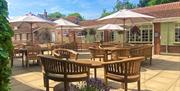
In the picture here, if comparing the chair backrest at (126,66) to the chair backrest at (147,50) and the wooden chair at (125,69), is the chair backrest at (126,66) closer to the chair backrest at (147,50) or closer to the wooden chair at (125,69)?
the wooden chair at (125,69)

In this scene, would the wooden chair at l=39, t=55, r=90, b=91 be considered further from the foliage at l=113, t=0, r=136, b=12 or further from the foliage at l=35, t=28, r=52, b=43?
the foliage at l=113, t=0, r=136, b=12

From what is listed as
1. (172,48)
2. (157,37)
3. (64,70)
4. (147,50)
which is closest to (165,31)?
(157,37)

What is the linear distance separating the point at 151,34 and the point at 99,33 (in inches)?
262

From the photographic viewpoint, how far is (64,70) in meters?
4.82

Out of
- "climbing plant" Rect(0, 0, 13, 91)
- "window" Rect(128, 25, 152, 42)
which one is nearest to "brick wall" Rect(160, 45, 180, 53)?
"window" Rect(128, 25, 152, 42)

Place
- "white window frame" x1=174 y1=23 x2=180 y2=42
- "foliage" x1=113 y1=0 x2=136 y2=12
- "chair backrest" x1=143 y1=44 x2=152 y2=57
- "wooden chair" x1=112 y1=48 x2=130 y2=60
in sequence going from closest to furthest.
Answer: "wooden chair" x1=112 y1=48 x2=130 y2=60
"chair backrest" x1=143 y1=44 x2=152 y2=57
"white window frame" x1=174 y1=23 x2=180 y2=42
"foliage" x1=113 y1=0 x2=136 y2=12

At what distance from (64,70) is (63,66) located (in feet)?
0.32

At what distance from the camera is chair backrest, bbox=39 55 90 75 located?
4728 mm

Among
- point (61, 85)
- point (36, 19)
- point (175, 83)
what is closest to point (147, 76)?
point (175, 83)

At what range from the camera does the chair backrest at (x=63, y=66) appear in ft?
15.5

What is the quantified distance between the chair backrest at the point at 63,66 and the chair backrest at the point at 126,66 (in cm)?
58

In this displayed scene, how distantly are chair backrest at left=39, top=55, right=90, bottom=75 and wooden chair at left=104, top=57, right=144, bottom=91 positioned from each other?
585mm

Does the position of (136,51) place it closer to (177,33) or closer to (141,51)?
(141,51)

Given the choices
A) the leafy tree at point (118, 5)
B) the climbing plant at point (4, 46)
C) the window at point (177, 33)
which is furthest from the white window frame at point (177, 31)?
the leafy tree at point (118, 5)
